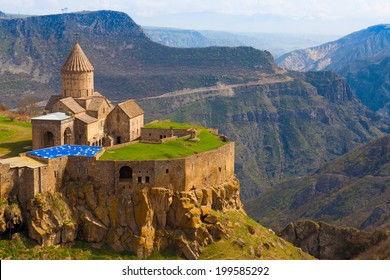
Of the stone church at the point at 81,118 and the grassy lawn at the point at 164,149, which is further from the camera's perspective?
the stone church at the point at 81,118

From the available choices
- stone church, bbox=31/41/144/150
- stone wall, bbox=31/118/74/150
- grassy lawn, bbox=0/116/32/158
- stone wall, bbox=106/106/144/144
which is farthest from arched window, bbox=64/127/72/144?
stone wall, bbox=106/106/144/144

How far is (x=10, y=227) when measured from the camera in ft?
212

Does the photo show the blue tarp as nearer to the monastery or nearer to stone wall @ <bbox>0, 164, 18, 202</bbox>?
the monastery

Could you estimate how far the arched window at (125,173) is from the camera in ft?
229

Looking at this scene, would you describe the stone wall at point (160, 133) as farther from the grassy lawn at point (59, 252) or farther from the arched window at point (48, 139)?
the grassy lawn at point (59, 252)

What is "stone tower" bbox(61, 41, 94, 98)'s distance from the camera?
84.1 m

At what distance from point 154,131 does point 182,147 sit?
9.92 metres

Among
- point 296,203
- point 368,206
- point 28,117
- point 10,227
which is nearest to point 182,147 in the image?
point 10,227

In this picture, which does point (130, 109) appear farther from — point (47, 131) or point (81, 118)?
point (47, 131)

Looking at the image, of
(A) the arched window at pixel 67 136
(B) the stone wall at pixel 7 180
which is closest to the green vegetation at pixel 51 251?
(B) the stone wall at pixel 7 180

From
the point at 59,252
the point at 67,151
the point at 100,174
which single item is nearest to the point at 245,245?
the point at 100,174

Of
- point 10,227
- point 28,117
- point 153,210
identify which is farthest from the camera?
point 28,117

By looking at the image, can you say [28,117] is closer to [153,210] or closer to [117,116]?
[117,116]

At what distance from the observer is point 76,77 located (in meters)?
84.1
